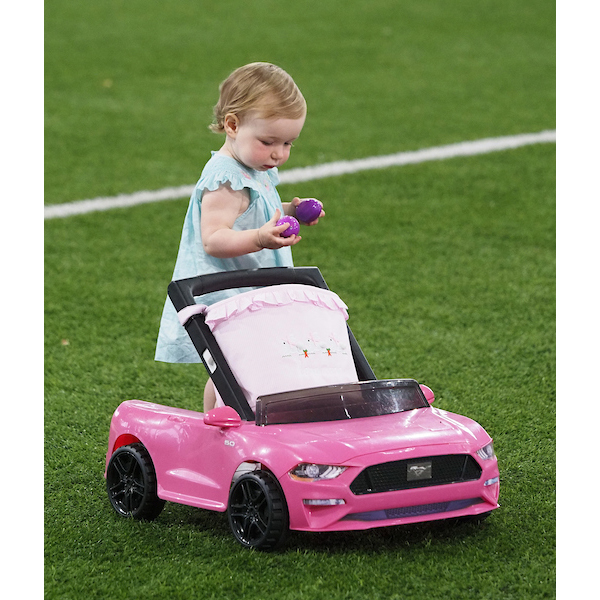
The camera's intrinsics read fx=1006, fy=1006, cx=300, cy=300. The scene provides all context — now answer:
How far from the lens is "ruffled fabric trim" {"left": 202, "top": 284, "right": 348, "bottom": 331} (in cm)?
325

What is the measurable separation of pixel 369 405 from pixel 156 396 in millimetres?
1641

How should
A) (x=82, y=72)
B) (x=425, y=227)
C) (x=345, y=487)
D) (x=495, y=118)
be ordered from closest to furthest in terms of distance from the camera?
(x=345, y=487) → (x=425, y=227) → (x=495, y=118) → (x=82, y=72)

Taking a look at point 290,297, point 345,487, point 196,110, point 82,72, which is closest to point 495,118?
point 196,110

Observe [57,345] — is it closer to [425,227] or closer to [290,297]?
[290,297]

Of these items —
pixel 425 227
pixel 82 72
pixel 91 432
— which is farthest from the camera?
pixel 82 72

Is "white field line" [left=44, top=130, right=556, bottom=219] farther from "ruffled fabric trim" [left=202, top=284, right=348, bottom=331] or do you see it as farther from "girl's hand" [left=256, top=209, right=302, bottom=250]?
"girl's hand" [left=256, top=209, right=302, bottom=250]

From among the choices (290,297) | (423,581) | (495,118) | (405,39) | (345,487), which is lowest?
(423,581)

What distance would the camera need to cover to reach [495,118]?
31.2 ft

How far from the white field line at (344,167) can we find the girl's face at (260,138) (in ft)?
13.3

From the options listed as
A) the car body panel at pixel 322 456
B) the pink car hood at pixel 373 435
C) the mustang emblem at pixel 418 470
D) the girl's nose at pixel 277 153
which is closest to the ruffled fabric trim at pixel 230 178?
the girl's nose at pixel 277 153

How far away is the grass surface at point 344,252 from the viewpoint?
9.58 ft

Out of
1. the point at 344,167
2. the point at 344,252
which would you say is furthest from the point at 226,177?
the point at 344,167

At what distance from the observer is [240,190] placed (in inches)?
134

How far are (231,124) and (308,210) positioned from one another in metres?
0.40
